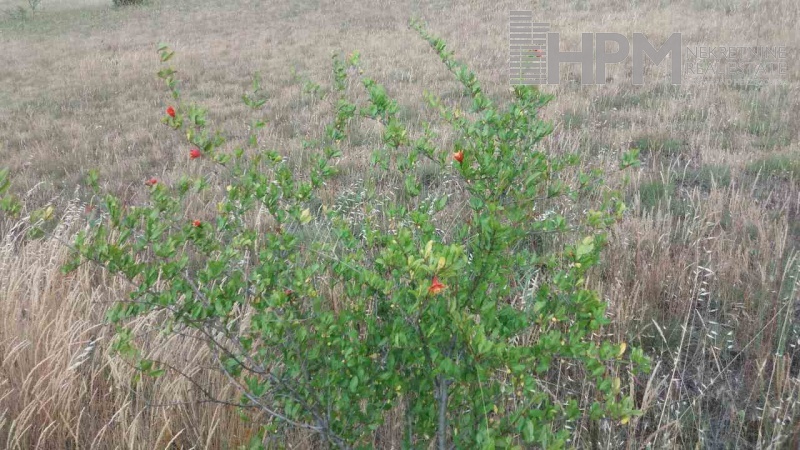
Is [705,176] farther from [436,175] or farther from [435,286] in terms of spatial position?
[435,286]

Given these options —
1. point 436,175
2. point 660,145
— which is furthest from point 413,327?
point 660,145

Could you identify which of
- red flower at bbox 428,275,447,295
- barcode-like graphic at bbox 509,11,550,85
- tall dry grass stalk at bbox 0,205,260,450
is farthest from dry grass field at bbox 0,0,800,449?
red flower at bbox 428,275,447,295

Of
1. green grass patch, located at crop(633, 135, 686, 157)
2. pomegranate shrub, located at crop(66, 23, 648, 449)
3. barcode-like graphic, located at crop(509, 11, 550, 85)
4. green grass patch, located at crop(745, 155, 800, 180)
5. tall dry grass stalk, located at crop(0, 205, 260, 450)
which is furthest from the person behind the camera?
barcode-like graphic, located at crop(509, 11, 550, 85)

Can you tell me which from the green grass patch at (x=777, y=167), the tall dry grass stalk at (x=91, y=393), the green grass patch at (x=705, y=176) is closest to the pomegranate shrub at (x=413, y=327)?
the tall dry grass stalk at (x=91, y=393)

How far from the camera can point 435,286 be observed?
4.42ft

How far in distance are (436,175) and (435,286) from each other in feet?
11.7

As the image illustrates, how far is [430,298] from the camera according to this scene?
1.48 metres

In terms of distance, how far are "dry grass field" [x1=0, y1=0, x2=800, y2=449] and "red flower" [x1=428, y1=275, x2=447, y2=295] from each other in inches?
32.8

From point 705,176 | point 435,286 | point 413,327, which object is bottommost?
point 705,176

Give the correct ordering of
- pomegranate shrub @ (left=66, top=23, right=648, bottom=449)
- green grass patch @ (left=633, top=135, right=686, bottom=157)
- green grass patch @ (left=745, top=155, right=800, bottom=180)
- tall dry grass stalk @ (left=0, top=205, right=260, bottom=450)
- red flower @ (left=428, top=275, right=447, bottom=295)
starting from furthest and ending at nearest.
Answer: green grass patch @ (left=633, top=135, right=686, bottom=157) → green grass patch @ (left=745, top=155, right=800, bottom=180) → tall dry grass stalk @ (left=0, top=205, right=260, bottom=450) → pomegranate shrub @ (left=66, top=23, right=648, bottom=449) → red flower @ (left=428, top=275, right=447, bottom=295)

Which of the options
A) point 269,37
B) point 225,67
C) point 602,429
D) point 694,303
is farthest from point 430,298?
point 269,37

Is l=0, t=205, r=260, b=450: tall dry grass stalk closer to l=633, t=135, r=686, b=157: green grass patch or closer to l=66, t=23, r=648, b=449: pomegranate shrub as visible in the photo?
l=66, t=23, r=648, b=449: pomegranate shrub

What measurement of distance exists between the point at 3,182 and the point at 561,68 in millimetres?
7471

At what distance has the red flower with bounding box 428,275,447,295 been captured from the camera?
1331 millimetres
